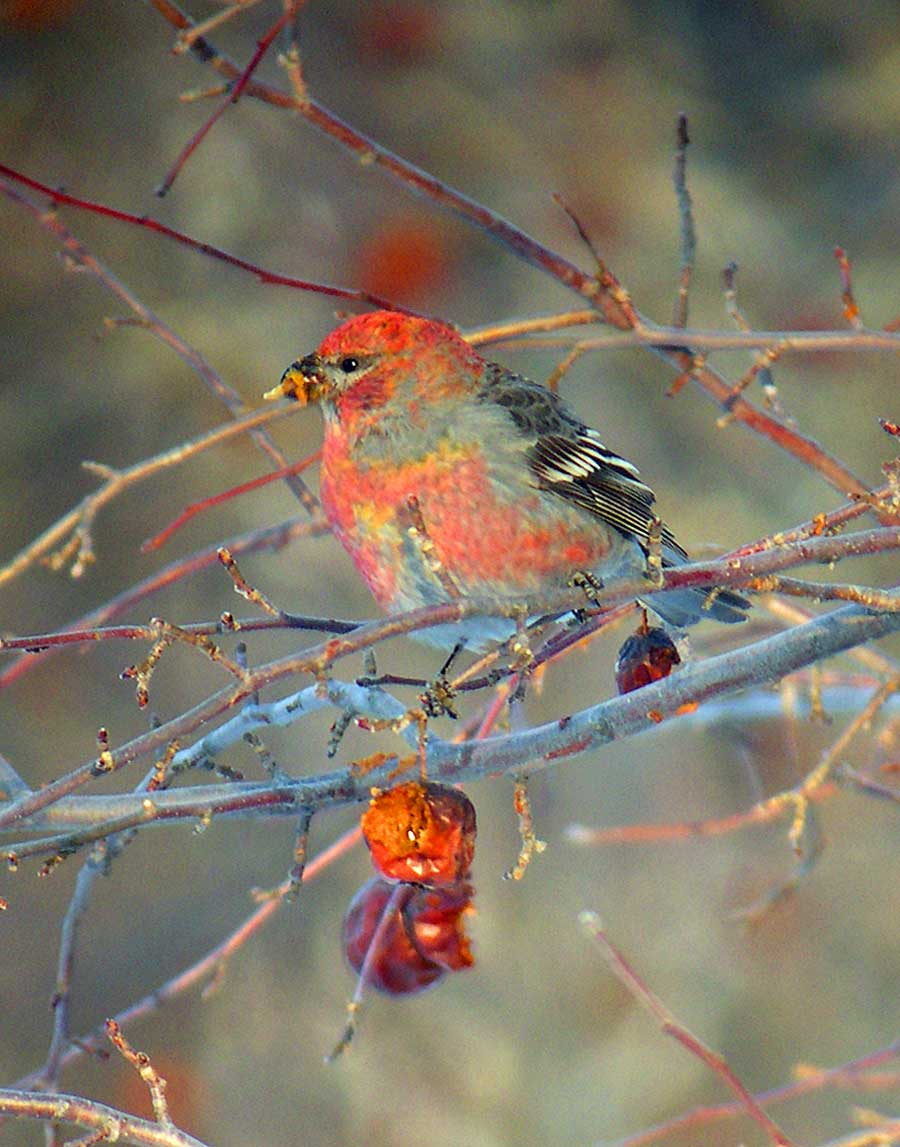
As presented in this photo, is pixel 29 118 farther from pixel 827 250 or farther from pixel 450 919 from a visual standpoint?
pixel 450 919

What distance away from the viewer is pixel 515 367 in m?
3.75

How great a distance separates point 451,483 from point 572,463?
27 cm

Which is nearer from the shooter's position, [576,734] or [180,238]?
[576,734]

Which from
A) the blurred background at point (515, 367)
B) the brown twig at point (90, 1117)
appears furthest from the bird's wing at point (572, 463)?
the blurred background at point (515, 367)

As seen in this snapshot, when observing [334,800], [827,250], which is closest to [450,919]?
[334,800]

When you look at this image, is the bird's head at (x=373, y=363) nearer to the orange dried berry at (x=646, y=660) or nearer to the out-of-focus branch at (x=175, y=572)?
the out-of-focus branch at (x=175, y=572)

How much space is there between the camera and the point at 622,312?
175 cm

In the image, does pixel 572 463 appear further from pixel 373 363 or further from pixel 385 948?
pixel 385 948

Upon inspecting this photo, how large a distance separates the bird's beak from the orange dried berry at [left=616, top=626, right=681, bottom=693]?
566 mm

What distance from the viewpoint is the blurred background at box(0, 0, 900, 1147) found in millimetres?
3508

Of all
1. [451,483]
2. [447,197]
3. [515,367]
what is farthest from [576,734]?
[515,367]

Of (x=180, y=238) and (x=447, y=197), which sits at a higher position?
(x=447, y=197)

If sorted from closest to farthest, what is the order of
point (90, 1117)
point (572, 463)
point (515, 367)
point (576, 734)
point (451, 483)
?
1. point (90, 1117)
2. point (576, 734)
3. point (451, 483)
4. point (572, 463)
5. point (515, 367)

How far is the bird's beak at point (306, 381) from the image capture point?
1.83m
